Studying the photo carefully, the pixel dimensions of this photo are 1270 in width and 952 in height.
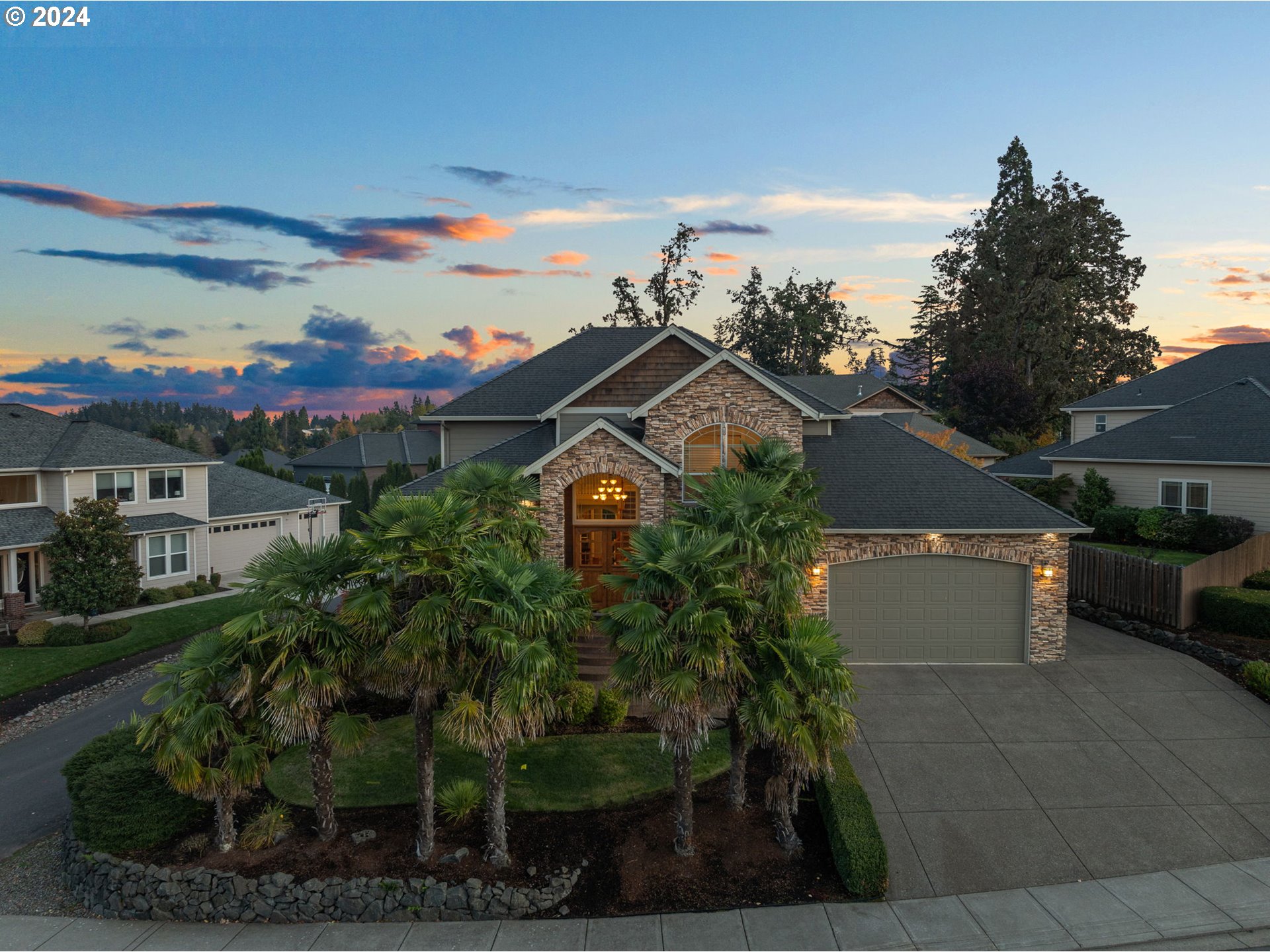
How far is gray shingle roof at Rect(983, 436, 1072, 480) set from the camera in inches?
1247

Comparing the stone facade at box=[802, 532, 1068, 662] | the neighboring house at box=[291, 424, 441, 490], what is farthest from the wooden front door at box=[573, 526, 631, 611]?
the neighboring house at box=[291, 424, 441, 490]

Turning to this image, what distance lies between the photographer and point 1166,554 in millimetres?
22406

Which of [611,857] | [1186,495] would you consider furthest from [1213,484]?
[611,857]

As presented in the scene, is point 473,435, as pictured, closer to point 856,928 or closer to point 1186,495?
point 856,928

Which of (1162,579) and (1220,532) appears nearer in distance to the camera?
(1162,579)

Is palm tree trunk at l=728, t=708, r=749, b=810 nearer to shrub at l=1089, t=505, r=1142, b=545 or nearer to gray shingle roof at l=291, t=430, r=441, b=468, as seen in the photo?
shrub at l=1089, t=505, r=1142, b=545

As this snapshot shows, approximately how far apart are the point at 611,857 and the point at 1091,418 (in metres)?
40.0

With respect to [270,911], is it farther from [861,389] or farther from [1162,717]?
[861,389]

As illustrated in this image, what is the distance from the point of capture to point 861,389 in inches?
1875

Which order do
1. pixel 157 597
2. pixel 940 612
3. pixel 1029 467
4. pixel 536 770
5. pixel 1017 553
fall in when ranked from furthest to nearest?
pixel 1029 467
pixel 157 597
pixel 940 612
pixel 1017 553
pixel 536 770

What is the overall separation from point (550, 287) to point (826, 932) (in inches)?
1150

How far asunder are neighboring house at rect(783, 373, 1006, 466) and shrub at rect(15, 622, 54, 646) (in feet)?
123

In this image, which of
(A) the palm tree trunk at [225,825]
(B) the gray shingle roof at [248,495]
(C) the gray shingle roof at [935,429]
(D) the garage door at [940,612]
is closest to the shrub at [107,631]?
(B) the gray shingle roof at [248,495]

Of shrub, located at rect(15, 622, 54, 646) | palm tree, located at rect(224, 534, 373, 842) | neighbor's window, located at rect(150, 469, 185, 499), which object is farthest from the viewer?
neighbor's window, located at rect(150, 469, 185, 499)
